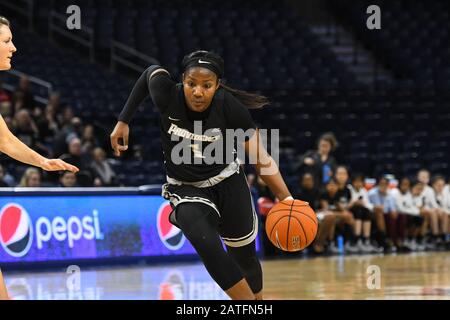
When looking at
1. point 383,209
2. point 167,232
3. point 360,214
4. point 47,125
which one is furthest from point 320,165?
point 47,125

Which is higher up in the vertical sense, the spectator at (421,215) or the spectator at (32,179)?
the spectator at (32,179)

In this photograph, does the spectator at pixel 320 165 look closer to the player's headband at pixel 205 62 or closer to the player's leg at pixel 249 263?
the player's leg at pixel 249 263

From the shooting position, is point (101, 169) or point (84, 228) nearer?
point (84, 228)

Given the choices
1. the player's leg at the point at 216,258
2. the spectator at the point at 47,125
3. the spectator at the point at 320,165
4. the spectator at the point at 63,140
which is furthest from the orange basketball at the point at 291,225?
the spectator at the point at 47,125

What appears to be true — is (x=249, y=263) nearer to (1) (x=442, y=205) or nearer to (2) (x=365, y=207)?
(2) (x=365, y=207)

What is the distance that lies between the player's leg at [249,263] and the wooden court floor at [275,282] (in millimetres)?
2072

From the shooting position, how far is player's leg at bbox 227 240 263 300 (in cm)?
614

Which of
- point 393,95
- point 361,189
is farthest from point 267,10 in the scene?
point 361,189

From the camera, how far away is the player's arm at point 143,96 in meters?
5.92

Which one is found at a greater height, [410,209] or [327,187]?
[327,187]

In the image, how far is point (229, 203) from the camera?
5.98 meters

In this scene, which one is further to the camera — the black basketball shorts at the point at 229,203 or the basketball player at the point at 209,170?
the black basketball shorts at the point at 229,203

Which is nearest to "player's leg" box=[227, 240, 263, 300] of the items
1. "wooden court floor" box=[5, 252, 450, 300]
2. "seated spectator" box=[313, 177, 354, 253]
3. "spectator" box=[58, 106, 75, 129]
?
"wooden court floor" box=[5, 252, 450, 300]

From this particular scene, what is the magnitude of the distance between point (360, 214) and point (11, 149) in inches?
408
